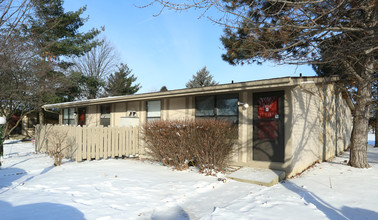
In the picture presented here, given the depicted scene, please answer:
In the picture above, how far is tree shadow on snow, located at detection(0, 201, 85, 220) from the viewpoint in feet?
11.2

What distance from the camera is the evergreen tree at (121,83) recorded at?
27075 millimetres

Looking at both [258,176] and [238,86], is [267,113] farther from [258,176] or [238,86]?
[258,176]

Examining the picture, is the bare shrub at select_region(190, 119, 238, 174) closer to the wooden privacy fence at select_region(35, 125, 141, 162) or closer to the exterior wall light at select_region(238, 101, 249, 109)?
the exterior wall light at select_region(238, 101, 249, 109)

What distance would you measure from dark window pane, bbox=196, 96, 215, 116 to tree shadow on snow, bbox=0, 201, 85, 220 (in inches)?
203

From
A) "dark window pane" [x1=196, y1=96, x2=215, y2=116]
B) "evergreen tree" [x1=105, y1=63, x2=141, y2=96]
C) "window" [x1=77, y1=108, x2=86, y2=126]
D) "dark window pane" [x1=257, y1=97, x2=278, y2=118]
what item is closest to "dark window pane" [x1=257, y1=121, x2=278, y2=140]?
"dark window pane" [x1=257, y1=97, x2=278, y2=118]

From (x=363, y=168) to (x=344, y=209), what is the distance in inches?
170

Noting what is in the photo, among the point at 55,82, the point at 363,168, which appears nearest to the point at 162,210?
the point at 363,168

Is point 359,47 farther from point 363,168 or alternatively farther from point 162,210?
point 162,210

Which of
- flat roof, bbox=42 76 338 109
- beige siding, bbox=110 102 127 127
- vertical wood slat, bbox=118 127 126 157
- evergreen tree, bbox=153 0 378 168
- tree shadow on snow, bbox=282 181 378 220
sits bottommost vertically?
tree shadow on snow, bbox=282 181 378 220

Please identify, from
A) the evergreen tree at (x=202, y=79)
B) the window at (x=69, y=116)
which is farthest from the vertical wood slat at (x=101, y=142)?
the evergreen tree at (x=202, y=79)

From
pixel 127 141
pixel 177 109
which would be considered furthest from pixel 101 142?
pixel 177 109

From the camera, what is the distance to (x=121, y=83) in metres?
27.5

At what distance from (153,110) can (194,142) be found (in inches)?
144

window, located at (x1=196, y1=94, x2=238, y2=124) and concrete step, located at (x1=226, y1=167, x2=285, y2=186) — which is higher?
window, located at (x1=196, y1=94, x2=238, y2=124)
